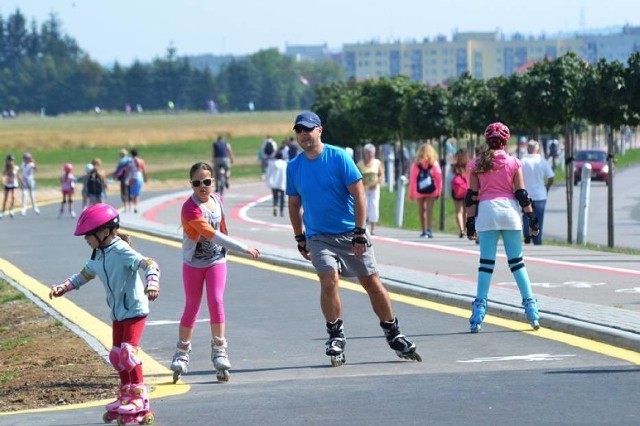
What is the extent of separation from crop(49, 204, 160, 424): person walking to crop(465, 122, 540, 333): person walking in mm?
4048

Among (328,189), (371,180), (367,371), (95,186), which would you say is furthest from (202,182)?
(95,186)

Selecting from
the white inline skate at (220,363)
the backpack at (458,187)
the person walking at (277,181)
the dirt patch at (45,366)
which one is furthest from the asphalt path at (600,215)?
the white inline skate at (220,363)

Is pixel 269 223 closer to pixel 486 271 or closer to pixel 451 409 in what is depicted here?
pixel 486 271

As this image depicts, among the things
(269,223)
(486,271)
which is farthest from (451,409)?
(269,223)

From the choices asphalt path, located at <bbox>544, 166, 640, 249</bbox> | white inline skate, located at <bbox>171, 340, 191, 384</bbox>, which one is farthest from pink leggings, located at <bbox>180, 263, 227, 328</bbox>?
asphalt path, located at <bbox>544, 166, 640, 249</bbox>

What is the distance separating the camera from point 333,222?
11312 mm

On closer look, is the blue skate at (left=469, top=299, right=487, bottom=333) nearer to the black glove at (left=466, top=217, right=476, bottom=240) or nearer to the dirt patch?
the black glove at (left=466, top=217, right=476, bottom=240)

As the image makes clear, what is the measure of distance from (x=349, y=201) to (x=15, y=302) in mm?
7199

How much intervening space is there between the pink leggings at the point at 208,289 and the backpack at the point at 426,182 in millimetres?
15854

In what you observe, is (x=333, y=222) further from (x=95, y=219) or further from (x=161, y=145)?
(x=161, y=145)

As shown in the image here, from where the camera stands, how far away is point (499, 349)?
11836 mm

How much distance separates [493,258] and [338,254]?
83.2 inches

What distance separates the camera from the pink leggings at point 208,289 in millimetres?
11094

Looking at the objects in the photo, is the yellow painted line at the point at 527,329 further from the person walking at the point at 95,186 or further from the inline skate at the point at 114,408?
the person walking at the point at 95,186
